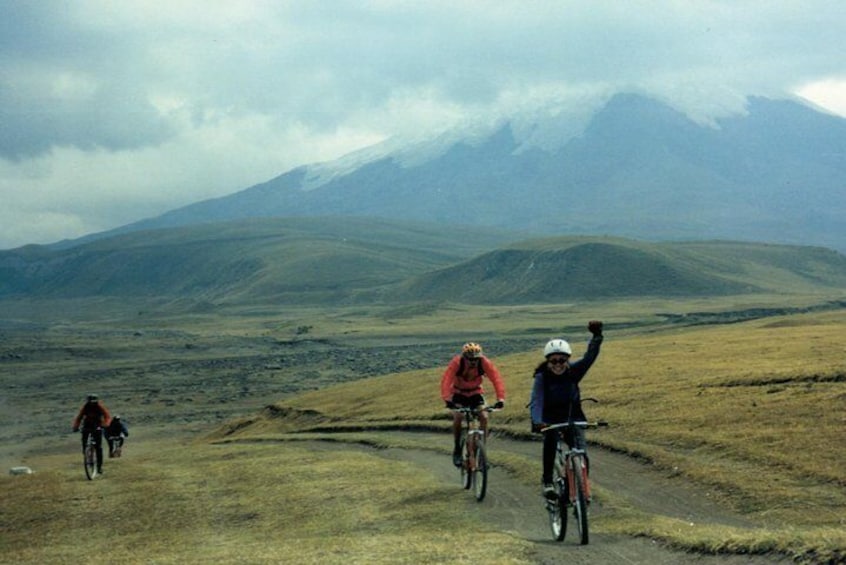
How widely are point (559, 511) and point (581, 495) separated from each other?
107 cm

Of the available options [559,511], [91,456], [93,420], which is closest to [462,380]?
[559,511]

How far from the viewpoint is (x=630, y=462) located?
26359 mm

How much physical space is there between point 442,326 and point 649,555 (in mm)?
152125

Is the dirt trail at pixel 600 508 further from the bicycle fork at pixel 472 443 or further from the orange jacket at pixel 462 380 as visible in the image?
the orange jacket at pixel 462 380

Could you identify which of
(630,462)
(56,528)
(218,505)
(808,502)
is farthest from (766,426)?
(56,528)

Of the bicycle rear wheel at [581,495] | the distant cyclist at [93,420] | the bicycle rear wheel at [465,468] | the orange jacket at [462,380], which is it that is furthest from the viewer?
the distant cyclist at [93,420]

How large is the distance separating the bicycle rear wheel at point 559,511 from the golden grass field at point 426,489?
63 centimetres

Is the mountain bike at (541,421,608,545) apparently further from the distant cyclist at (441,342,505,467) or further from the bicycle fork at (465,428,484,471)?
the distant cyclist at (441,342,505,467)

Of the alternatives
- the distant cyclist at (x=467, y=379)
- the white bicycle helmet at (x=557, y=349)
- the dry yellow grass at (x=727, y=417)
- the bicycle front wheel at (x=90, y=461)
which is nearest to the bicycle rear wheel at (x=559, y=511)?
the dry yellow grass at (x=727, y=417)

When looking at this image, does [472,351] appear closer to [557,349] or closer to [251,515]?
[557,349]

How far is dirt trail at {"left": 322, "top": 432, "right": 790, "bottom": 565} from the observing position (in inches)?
628

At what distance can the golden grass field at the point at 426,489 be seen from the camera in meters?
18.0

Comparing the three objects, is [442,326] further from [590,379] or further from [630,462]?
[630,462]

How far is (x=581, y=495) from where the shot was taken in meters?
16.4
